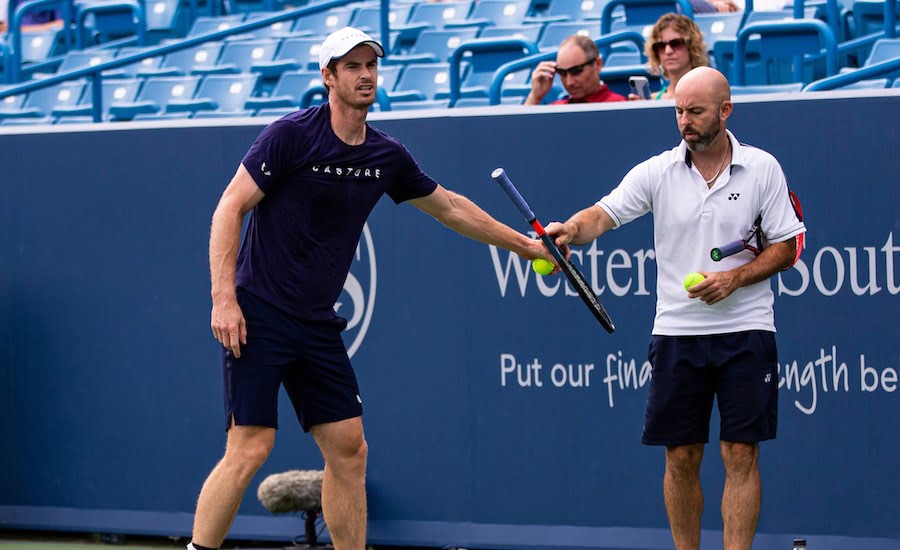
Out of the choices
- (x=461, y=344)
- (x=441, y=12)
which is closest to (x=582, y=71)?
(x=461, y=344)

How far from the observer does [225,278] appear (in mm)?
5125

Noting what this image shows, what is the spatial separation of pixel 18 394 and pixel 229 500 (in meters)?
2.72

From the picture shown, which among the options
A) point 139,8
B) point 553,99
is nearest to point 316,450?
point 553,99

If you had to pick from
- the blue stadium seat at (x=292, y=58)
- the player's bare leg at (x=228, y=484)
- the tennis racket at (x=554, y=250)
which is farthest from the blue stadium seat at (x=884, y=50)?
the blue stadium seat at (x=292, y=58)

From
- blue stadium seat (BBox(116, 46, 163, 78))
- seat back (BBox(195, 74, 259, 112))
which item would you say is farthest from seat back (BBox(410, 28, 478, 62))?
blue stadium seat (BBox(116, 46, 163, 78))

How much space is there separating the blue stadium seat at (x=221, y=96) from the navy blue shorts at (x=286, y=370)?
5424 millimetres

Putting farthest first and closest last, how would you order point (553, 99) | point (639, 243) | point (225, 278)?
point (553, 99)
point (639, 243)
point (225, 278)

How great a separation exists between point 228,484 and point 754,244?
220 centimetres

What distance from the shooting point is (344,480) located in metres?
5.54

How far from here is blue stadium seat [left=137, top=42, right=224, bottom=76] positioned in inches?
492

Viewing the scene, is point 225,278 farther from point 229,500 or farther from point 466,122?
point 466,122

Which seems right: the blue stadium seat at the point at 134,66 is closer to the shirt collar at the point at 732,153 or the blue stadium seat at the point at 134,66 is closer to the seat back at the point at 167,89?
the seat back at the point at 167,89

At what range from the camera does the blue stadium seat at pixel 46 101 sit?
12070 mm

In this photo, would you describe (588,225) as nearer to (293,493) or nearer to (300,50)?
(293,493)
